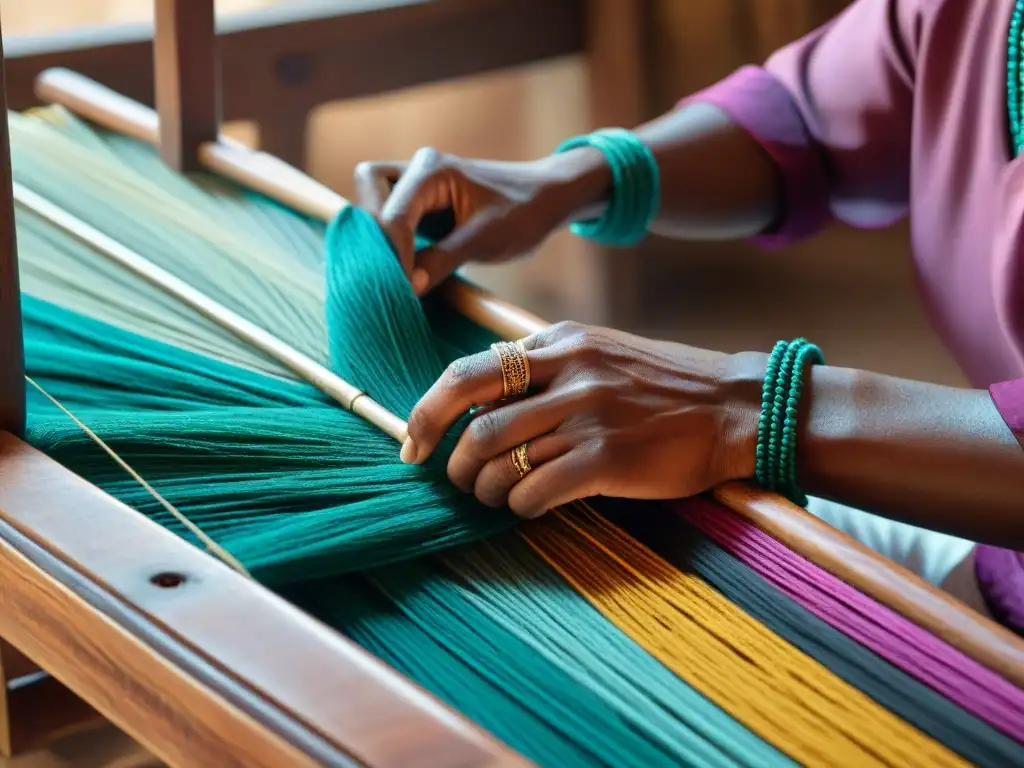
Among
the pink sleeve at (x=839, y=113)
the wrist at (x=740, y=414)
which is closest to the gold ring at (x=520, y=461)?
the wrist at (x=740, y=414)

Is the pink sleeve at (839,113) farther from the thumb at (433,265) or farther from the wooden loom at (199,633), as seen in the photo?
the wooden loom at (199,633)

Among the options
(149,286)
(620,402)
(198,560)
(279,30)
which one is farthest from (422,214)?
(279,30)

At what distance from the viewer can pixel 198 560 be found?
0.54m

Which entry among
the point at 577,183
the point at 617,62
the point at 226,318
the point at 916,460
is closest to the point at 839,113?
the point at 577,183

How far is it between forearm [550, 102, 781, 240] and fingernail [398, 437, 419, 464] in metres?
0.42

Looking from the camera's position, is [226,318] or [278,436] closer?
[278,436]

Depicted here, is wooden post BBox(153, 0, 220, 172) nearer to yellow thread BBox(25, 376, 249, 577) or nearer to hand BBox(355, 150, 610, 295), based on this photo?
hand BBox(355, 150, 610, 295)

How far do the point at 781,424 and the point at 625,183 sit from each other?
0.42m

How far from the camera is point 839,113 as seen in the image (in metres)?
1.08

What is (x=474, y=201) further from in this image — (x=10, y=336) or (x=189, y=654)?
(x=189, y=654)

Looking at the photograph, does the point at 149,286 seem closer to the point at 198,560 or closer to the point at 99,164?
the point at 99,164

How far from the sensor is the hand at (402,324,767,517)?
660 mm

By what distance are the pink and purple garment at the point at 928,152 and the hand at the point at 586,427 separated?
18 cm

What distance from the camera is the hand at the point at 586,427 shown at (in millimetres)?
660
